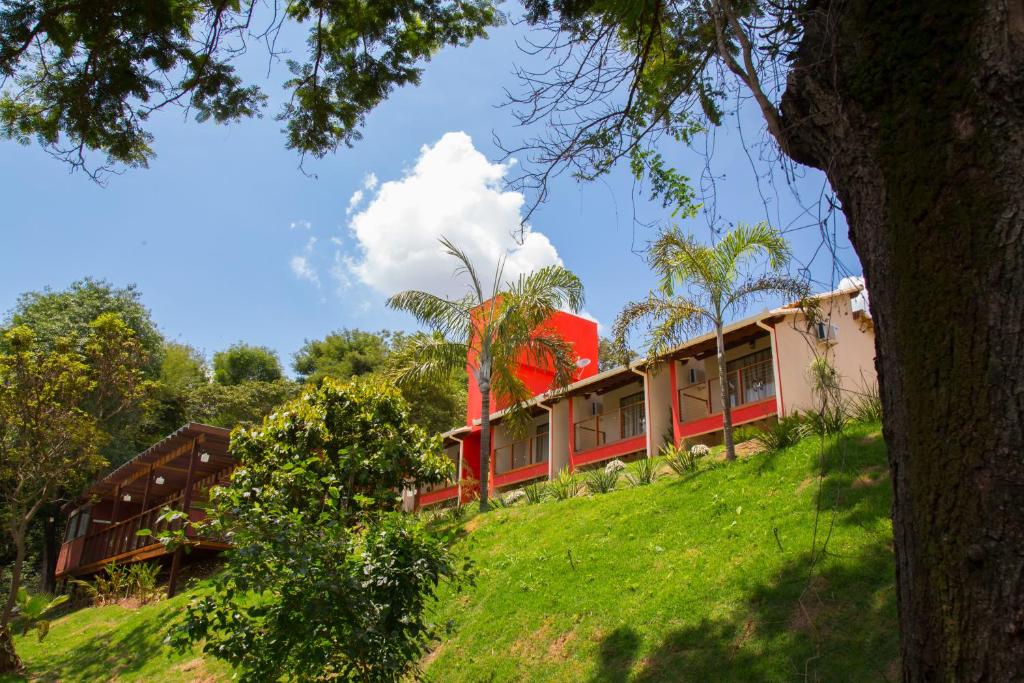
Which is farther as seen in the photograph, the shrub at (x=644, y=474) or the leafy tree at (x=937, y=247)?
the shrub at (x=644, y=474)

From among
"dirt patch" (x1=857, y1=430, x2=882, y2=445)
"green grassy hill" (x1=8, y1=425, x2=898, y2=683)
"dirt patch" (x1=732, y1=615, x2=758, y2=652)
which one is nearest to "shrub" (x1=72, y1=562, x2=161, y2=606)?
"green grassy hill" (x1=8, y1=425, x2=898, y2=683)

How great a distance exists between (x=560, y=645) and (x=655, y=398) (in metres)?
12.4

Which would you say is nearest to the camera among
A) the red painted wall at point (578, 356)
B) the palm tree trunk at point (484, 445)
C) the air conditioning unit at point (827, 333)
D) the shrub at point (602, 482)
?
the air conditioning unit at point (827, 333)

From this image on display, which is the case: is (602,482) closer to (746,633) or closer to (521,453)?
(746,633)

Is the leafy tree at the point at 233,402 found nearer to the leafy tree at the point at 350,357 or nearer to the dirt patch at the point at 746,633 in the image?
the leafy tree at the point at 350,357

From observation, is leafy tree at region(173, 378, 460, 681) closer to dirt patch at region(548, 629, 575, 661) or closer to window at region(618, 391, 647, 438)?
dirt patch at region(548, 629, 575, 661)

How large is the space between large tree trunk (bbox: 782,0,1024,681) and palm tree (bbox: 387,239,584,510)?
46.6 ft

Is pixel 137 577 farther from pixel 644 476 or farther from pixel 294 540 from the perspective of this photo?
pixel 294 540

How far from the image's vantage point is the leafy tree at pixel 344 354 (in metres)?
40.6

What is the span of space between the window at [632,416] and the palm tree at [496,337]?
4372 millimetres

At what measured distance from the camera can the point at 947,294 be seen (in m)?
1.98

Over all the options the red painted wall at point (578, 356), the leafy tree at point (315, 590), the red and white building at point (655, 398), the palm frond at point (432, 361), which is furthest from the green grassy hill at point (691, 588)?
the red painted wall at point (578, 356)

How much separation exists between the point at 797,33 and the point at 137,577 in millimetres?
20652

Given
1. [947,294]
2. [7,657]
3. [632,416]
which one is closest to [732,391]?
[632,416]
